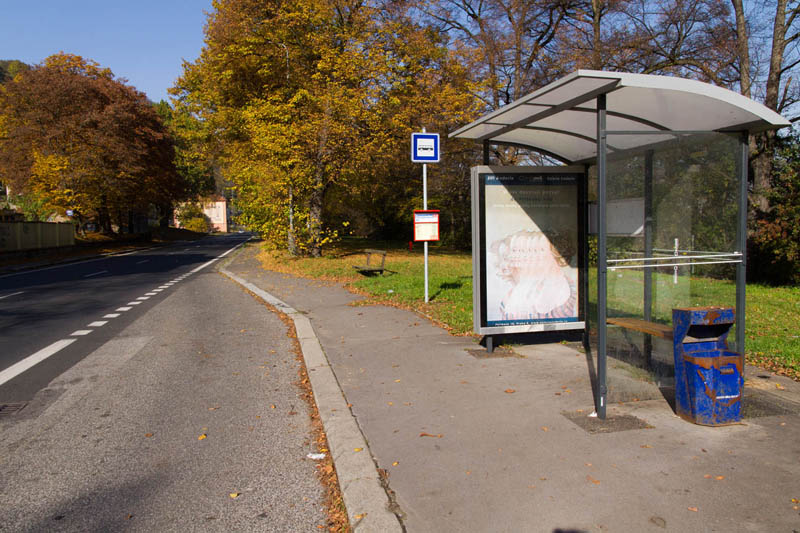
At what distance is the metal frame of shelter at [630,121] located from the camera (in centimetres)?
434

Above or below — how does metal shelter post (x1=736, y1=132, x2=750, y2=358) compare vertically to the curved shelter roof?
below

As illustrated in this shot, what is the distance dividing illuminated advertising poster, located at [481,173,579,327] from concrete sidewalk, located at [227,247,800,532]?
2.17 ft

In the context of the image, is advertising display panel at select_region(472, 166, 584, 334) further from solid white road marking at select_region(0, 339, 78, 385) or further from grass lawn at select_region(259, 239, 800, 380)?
solid white road marking at select_region(0, 339, 78, 385)

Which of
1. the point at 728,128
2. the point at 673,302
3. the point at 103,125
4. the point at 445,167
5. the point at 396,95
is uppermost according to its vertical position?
the point at 103,125

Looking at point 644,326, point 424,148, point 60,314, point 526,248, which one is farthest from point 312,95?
point 644,326

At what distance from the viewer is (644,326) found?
512 cm

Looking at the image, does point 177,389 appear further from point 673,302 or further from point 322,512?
point 673,302

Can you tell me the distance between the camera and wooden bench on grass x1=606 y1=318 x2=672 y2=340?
4.83 m

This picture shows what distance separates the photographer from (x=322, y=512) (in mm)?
3246

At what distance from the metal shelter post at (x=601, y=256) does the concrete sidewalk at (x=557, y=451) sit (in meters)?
0.26

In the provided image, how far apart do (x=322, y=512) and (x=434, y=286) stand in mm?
10369

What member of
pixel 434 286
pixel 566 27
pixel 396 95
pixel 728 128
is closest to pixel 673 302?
pixel 728 128

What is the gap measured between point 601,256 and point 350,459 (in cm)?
248

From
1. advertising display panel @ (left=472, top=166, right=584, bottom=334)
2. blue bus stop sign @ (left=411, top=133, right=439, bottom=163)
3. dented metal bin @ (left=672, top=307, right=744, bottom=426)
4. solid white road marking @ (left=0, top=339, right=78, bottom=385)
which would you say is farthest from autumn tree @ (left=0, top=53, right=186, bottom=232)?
dented metal bin @ (left=672, top=307, right=744, bottom=426)
